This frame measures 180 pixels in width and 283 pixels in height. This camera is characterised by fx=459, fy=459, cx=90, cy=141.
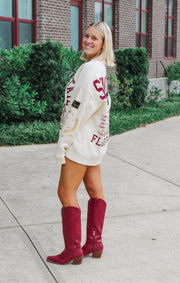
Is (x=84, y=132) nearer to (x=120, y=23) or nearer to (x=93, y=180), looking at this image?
(x=93, y=180)

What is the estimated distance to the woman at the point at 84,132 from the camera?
10.3 feet

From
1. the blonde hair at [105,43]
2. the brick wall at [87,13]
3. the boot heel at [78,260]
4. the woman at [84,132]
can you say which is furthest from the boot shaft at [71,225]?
the brick wall at [87,13]

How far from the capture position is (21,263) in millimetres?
3373

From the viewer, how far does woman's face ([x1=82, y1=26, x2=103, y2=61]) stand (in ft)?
10.6

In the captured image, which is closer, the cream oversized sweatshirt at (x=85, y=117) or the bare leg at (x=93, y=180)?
the cream oversized sweatshirt at (x=85, y=117)

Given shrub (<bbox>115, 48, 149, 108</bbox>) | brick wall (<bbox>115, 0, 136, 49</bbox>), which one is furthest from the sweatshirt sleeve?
brick wall (<bbox>115, 0, 136, 49</bbox>)

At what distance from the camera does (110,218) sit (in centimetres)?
439

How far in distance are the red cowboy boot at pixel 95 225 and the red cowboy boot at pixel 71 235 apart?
0.13m

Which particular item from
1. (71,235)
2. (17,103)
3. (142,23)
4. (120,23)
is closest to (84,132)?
(71,235)

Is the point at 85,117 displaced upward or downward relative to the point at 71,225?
upward

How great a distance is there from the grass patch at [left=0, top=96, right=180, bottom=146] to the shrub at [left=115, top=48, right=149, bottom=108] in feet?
1.33

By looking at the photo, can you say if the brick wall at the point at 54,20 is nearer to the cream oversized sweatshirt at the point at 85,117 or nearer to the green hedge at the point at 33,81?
the green hedge at the point at 33,81

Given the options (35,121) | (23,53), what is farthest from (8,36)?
(35,121)

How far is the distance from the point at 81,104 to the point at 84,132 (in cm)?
21
